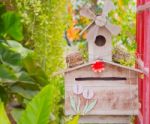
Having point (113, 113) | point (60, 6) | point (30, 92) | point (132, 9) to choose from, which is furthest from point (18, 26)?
point (132, 9)

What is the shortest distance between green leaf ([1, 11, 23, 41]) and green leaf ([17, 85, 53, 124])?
2.14ft

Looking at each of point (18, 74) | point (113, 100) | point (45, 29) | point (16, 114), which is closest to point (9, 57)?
point (18, 74)

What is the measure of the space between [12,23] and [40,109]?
27.0 inches

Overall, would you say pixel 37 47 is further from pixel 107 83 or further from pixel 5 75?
pixel 5 75

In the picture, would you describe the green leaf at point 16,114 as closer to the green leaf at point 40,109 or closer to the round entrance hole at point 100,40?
the green leaf at point 40,109

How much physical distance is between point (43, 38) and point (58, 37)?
3.6 inches

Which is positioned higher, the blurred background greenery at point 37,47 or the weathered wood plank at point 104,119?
the blurred background greenery at point 37,47

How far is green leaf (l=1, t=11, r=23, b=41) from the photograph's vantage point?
111 centimetres

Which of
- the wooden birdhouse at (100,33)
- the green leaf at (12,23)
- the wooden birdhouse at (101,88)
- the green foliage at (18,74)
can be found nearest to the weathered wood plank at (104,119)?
the wooden birdhouse at (101,88)

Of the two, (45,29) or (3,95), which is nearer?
(3,95)

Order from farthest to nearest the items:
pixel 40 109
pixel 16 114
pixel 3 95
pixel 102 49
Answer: pixel 102 49 < pixel 3 95 < pixel 16 114 < pixel 40 109

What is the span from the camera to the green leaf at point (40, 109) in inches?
19.1

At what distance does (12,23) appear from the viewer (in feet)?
3.73

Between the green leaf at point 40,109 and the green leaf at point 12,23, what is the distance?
0.65 meters
